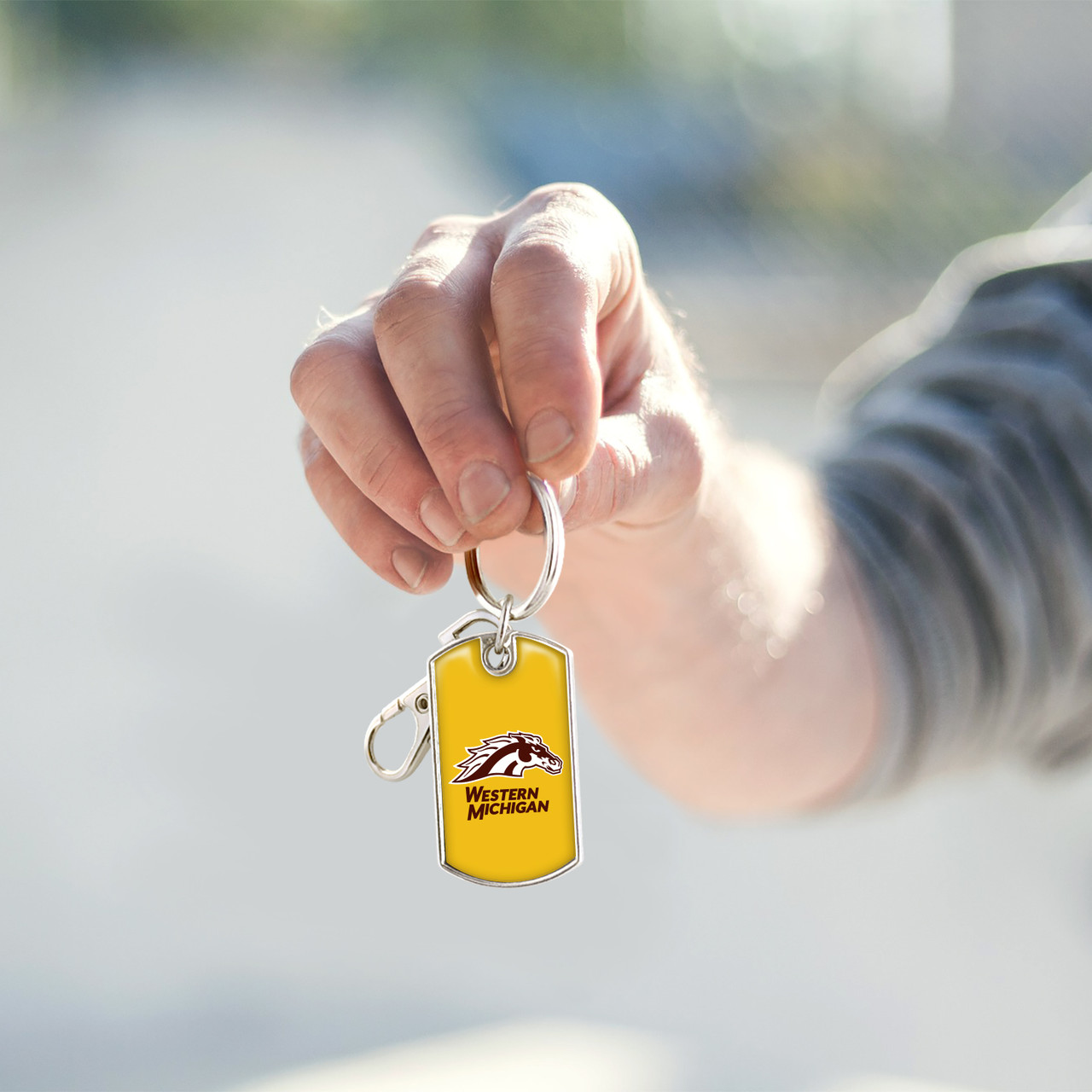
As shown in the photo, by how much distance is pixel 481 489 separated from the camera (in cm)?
78

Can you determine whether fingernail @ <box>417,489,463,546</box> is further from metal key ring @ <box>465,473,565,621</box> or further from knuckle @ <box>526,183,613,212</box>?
knuckle @ <box>526,183,613,212</box>

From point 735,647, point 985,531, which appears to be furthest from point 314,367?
point 985,531

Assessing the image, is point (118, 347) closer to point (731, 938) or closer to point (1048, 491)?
point (731, 938)

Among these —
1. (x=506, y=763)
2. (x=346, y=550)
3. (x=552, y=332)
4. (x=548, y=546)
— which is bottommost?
(x=506, y=763)

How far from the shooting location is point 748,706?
5.00 feet

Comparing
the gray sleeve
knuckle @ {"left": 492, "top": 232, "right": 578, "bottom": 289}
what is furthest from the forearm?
knuckle @ {"left": 492, "top": 232, "right": 578, "bottom": 289}

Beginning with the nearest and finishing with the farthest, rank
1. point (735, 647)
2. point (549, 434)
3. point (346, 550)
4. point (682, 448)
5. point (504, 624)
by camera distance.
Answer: point (549, 434)
point (504, 624)
point (682, 448)
point (735, 647)
point (346, 550)

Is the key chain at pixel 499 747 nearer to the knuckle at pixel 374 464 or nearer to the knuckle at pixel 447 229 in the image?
the knuckle at pixel 374 464

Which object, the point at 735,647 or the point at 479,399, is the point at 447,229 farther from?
the point at 735,647

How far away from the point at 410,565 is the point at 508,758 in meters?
0.19

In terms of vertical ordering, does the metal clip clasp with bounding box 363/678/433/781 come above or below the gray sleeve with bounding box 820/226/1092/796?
below

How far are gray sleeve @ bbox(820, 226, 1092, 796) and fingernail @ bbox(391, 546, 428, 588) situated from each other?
981 mm

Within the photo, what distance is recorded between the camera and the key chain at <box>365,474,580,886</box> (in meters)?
0.92

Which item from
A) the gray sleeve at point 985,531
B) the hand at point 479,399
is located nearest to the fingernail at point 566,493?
the hand at point 479,399
